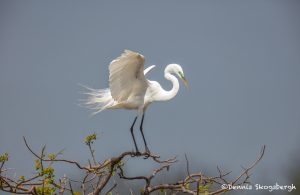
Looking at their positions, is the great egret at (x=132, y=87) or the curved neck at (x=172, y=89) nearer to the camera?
the great egret at (x=132, y=87)

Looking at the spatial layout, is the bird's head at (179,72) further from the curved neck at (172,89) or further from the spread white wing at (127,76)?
the spread white wing at (127,76)

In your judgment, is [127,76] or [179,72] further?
[179,72]

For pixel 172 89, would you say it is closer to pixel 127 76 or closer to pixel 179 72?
pixel 179 72

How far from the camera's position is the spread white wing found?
4.83 m

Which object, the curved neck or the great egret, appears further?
the curved neck

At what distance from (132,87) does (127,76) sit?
0.24 m

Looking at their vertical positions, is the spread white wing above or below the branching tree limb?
above

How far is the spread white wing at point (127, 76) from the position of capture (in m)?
4.83

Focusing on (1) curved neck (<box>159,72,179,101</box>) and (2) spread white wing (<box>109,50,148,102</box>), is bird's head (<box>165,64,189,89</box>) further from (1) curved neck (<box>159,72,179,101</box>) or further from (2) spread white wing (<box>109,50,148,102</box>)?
(2) spread white wing (<box>109,50,148,102</box>)

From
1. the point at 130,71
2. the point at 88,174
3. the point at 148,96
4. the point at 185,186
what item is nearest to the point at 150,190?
the point at 185,186

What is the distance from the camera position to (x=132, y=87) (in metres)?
5.33

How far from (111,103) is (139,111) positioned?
27 cm

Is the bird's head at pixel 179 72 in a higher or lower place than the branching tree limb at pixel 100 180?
higher

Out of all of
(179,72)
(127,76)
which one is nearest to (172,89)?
(179,72)
